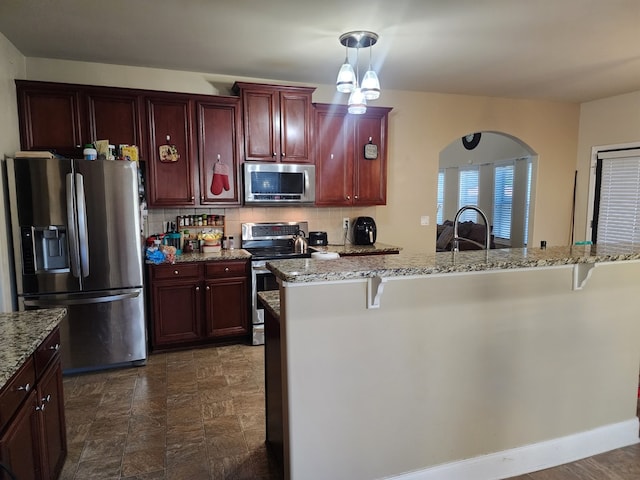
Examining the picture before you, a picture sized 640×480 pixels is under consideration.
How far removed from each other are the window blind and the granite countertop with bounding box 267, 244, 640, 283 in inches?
126

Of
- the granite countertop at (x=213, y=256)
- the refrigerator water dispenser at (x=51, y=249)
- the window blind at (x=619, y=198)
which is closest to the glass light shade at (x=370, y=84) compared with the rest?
the granite countertop at (x=213, y=256)

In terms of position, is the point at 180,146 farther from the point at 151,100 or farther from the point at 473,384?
the point at 473,384

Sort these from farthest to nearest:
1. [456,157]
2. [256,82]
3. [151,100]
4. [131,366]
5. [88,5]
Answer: [456,157], [256,82], [151,100], [131,366], [88,5]

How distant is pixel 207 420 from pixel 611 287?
2.59 metres

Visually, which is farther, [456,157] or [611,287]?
[456,157]

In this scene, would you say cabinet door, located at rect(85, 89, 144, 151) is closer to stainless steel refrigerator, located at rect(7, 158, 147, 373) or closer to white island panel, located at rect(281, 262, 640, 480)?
stainless steel refrigerator, located at rect(7, 158, 147, 373)

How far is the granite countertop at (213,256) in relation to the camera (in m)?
3.77

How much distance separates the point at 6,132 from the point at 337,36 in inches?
105

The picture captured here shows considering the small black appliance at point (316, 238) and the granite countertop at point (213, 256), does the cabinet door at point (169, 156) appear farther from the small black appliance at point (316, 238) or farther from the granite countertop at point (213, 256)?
the small black appliance at point (316, 238)

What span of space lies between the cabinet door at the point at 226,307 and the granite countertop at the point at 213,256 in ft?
0.67

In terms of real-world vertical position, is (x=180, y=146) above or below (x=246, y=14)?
below

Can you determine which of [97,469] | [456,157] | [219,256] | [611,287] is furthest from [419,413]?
[456,157]

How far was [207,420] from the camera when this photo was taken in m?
2.67

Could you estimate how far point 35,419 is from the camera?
167cm
